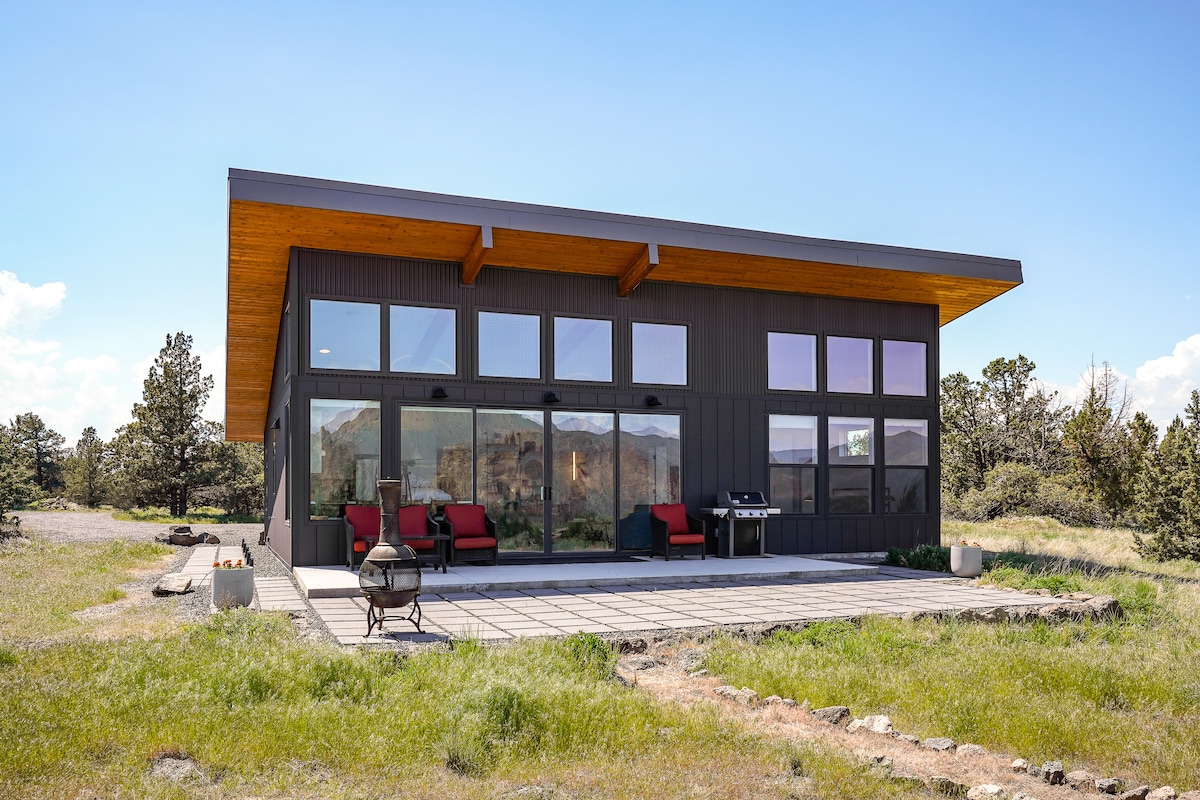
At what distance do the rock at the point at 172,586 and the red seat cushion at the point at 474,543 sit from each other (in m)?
2.91

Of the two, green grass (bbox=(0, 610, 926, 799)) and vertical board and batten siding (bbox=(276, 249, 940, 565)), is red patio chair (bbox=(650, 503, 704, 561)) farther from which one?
green grass (bbox=(0, 610, 926, 799))

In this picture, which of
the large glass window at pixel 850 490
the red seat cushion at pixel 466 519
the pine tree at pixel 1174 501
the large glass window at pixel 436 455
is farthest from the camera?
the pine tree at pixel 1174 501

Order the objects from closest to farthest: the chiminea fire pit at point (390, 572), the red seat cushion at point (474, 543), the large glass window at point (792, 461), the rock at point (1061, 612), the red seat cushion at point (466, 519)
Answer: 1. the chiminea fire pit at point (390, 572)
2. the rock at point (1061, 612)
3. the red seat cushion at point (474, 543)
4. the red seat cushion at point (466, 519)
5. the large glass window at point (792, 461)

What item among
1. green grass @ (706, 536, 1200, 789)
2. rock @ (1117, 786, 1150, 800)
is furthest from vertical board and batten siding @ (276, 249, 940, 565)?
rock @ (1117, 786, 1150, 800)

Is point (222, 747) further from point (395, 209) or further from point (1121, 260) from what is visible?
point (1121, 260)

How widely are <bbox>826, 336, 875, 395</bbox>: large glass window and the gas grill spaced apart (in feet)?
7.51

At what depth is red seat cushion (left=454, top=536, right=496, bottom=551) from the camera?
10508 millimetres

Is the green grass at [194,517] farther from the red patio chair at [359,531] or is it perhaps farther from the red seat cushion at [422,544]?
the red seat cushion at [422,544]

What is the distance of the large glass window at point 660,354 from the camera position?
1232 centimetres

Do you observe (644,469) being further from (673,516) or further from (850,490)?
(850,490)

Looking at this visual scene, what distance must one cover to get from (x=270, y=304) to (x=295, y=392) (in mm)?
3342

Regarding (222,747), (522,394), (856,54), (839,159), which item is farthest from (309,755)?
(839,159)

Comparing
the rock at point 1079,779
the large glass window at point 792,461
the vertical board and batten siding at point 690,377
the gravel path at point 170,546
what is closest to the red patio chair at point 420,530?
the vertical board and batten siding at point 690,377

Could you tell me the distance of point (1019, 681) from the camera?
15.9 ft
